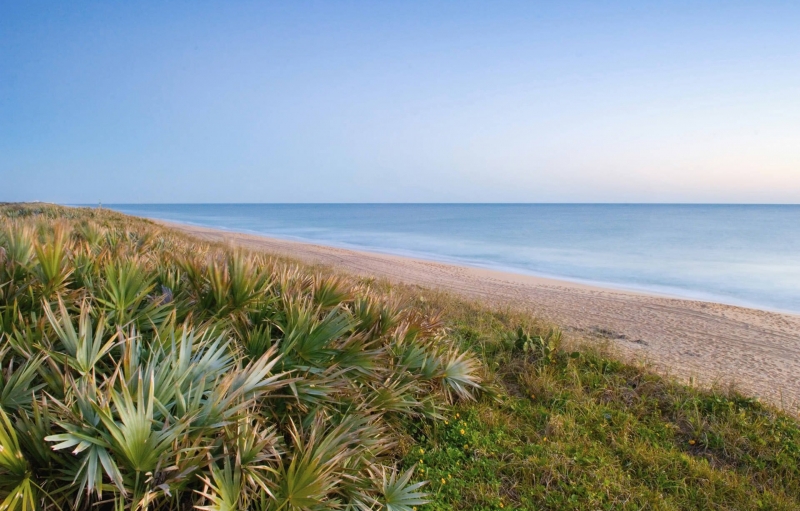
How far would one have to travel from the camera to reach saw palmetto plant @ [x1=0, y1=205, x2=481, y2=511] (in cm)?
215

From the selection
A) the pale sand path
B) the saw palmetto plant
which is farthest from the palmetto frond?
the pale sand path

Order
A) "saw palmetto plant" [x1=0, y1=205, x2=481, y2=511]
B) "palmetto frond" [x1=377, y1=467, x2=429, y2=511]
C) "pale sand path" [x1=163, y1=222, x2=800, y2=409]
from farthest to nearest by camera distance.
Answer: "pale sand path" [x1=163, y1=222, x2=800, y2=409]
"palmetto frond" [x1=377, y1=467, x2=429, y2=511]
"saw palmetto plant" [x1=0, y1=205, x2=481, y2=511]

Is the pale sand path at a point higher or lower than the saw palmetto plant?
lower

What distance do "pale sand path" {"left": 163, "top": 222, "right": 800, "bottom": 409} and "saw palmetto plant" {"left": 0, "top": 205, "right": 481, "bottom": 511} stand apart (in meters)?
2.90

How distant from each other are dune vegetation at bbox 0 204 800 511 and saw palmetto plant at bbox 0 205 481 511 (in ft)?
0.05

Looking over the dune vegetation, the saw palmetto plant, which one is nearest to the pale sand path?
the dune vegetation

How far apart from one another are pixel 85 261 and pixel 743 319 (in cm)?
1574

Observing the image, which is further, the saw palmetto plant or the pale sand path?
the pale sand path

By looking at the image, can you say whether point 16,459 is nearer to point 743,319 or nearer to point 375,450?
point 375,450

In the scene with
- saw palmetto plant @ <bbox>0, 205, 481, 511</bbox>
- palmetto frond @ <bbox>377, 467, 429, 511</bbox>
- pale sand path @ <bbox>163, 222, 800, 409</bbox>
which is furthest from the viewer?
pale sand path @ <bbox>163, 222, 800, 409</bbox>

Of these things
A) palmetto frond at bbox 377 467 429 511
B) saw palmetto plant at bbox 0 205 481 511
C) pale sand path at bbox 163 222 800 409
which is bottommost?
pale sand path at bbox 163 222 800 409

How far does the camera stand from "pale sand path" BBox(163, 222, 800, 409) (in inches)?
303

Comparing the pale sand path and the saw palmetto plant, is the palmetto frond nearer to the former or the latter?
the saw palmetto plant

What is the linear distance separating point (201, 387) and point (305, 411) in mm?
1130
